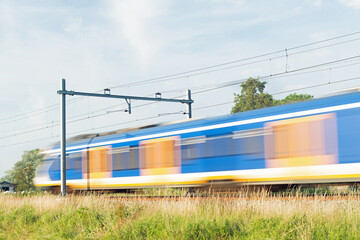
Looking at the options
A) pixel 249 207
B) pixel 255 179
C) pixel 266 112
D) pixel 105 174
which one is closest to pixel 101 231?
pixel 249 207

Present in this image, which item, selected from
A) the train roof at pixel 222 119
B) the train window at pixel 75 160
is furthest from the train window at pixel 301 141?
the train window at pixel 75 160

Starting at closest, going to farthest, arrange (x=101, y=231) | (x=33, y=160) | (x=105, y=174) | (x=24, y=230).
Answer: (x=101, y=231) < (x=24, y=230) < (x=105, y=174) < (x=33, y=160)

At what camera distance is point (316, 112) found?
13.6m

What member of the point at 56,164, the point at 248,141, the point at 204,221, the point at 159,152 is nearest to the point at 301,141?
the point at 248,141

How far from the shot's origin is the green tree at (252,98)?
60.5 meters

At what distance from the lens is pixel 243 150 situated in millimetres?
15172

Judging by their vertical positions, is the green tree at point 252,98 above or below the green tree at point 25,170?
above

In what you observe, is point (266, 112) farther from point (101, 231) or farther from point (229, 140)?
point (101, 231)

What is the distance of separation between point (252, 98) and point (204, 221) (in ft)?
175

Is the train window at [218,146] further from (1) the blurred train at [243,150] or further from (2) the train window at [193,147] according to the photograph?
(2) the train window at [193,147]

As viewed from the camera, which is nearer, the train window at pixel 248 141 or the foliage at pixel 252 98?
the train window at pixel 248 141

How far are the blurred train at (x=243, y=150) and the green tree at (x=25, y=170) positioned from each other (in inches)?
2504

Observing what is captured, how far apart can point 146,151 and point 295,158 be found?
6.74 meters

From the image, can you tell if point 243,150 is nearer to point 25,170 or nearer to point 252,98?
point 252,98
